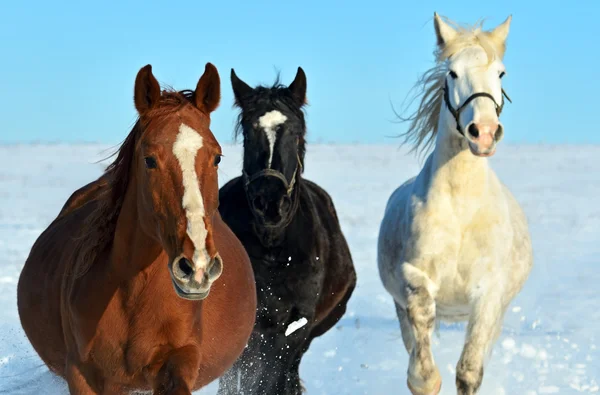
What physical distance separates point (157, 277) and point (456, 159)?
8.30 feet

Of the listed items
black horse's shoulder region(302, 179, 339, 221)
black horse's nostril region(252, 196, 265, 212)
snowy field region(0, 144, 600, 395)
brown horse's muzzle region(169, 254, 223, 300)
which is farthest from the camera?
snowy field region(0, 144, 600, 395)

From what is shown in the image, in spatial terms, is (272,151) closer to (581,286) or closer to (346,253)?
(346,253)

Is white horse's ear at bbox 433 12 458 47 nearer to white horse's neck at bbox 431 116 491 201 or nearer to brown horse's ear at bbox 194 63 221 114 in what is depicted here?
white horse's neck at bbox 431 116 491 201

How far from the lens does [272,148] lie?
240 inches

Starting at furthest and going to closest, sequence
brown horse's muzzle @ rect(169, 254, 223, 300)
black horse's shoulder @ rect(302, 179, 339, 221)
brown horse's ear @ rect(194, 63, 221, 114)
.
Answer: black horse's shoulder @ rect(302, 179, 339, 221), brown horse's ear @ rect(194, 63, 221, 114), brown horse's muzzle @ rect(169, 254, 223, 300)

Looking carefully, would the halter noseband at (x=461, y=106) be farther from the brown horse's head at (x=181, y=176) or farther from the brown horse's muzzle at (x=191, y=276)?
the brown horse's muzzle at (x=191, y=276)

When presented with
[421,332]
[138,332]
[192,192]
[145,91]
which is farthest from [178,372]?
[421,332]

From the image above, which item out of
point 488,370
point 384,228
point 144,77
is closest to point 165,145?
point 144,77

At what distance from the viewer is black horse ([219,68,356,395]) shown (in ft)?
20.0

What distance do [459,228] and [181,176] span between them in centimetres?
275

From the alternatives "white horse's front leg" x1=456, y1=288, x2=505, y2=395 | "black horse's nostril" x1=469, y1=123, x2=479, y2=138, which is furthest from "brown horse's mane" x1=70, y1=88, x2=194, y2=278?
"white horse's front leg" x1=456, y1=288, x2=505, y2=395

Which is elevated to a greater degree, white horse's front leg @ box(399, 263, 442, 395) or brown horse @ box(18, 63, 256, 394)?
brown horse @ box(18, 63, 256, 394)

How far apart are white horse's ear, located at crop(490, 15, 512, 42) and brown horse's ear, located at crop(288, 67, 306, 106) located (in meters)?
1.47

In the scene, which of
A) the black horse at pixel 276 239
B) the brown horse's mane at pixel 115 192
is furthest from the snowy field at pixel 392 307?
the brown horse's mane at pixel 115 192
